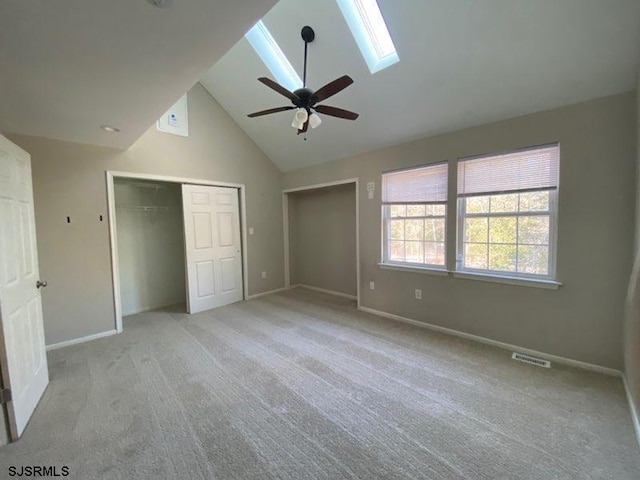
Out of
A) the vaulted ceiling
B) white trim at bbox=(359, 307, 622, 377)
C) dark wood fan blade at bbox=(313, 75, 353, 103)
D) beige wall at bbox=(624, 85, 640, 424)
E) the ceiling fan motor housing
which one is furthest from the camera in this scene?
white trim at bbox=(359, 307, 622, 377)

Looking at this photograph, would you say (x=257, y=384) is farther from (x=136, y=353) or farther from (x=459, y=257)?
(x=459, y=257)

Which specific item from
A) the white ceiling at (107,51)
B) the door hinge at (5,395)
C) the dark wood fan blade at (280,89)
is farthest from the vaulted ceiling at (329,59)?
the door hinge at (5,395)

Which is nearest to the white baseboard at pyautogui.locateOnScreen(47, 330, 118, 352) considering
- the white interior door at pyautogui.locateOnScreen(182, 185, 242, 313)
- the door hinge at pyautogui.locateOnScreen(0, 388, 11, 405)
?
the white interior door at pyautogui.locateOnScreen(182, 185, 242, 313)

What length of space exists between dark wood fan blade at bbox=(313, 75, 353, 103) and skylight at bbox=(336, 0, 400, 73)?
1006 millimetres

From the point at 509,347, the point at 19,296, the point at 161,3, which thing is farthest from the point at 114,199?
the point at 509,347

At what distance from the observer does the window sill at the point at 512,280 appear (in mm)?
2572

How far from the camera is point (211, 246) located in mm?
4395

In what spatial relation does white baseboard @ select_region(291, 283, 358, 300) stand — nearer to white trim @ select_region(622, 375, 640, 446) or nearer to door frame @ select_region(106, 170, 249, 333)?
door frame @ select_region(106, 170, 249, 333)

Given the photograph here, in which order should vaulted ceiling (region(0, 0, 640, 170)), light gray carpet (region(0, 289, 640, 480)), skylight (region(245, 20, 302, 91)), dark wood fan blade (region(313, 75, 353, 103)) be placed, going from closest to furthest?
vaulted ceiling (region(0, 0, 640, 170))
light gray carpet (region(0, 289, 640, 480))
dark wood fan blade (region(313, 75, 353, 103))
skylight (region(245, 20, 302, 91))

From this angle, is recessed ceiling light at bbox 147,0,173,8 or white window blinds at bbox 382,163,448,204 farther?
white window blinds at bbox 382,163,448,204

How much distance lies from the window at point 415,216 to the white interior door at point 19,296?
149 inches

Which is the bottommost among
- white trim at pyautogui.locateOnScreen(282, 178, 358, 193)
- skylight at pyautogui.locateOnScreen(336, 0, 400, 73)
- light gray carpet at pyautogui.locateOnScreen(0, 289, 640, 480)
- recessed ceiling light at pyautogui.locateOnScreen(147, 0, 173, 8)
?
light gray carpet at pyautogui.locateOnScreen(0, 289, 640, 480)

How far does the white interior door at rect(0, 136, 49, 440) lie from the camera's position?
1745mm

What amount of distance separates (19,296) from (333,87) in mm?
2884
